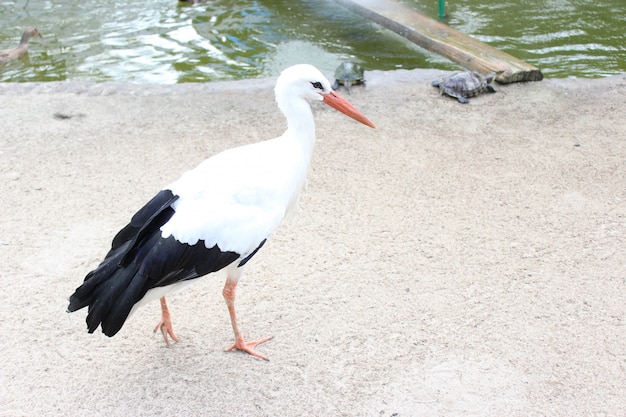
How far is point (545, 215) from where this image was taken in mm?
4570

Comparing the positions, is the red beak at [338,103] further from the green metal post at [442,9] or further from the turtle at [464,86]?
the green metal post at [442,9]

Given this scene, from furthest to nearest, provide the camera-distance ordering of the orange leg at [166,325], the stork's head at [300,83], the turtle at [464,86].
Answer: the turtle at [464,86] < the orange leg at [166,325] < the stork's head at [300,83]

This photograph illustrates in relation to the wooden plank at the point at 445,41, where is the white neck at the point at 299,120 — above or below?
above

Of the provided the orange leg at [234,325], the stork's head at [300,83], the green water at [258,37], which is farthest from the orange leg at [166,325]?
the green water at [258,37]

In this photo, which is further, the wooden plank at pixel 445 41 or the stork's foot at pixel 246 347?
the wooden plank at pixel 445 41

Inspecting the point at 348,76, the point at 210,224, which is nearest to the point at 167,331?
the point at 210,224

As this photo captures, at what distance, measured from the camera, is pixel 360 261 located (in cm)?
417

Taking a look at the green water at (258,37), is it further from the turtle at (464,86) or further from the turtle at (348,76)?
the turtle at (464,86)

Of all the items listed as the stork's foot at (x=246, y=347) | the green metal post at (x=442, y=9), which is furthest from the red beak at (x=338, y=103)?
the green metal post at (x=442, y=9)

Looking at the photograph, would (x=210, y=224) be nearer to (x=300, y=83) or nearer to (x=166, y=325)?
(x=166, y=325)

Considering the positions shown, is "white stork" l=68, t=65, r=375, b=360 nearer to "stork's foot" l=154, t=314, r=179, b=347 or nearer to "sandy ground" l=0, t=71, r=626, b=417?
"stork's foot" l=154, t=314, r=179, b=347

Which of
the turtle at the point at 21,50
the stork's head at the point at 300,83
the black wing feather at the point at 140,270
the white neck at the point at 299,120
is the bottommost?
the turtle at the point at 21,50

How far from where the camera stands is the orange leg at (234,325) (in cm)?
341

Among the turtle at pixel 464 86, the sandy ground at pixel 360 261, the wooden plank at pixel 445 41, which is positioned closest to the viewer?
the sandy ground at pixel 360 261
